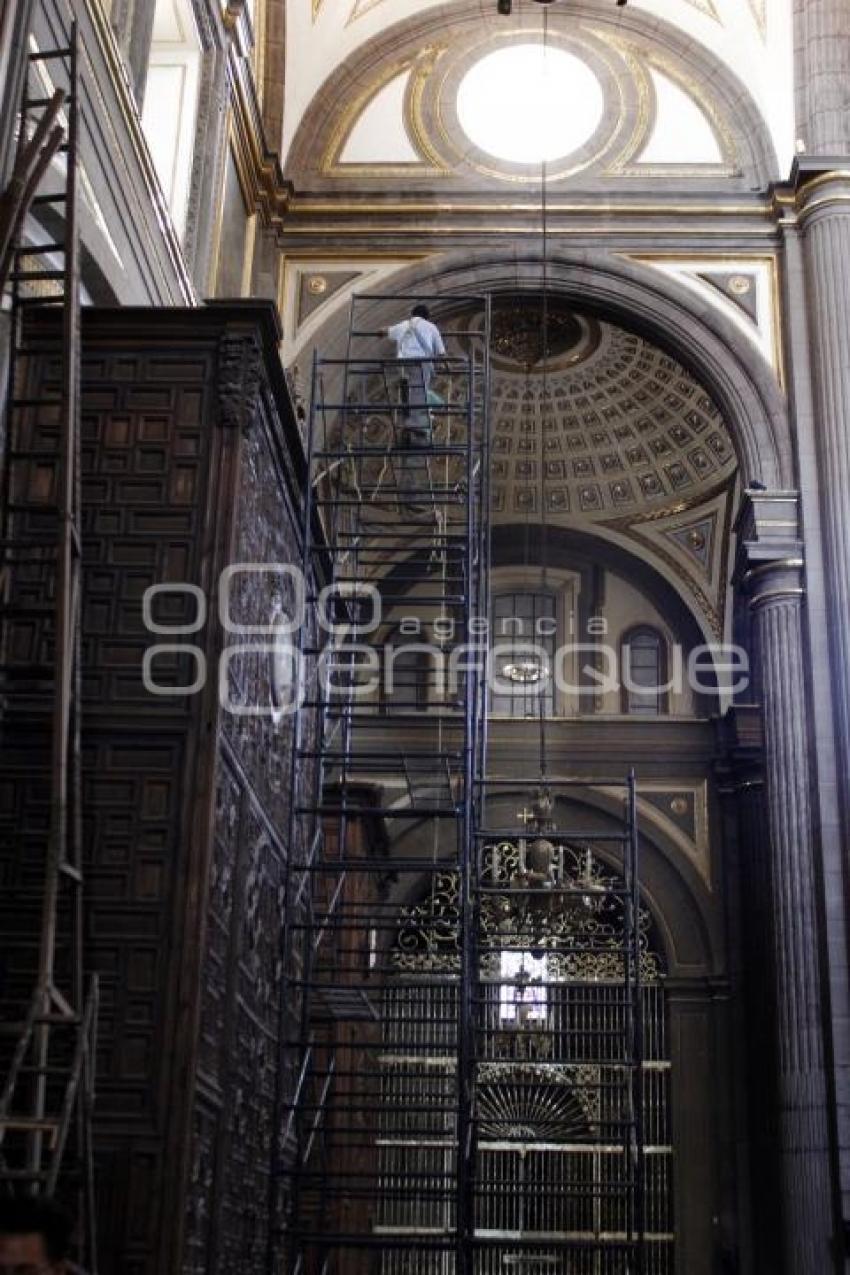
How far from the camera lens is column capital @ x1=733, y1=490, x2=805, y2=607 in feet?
41.5

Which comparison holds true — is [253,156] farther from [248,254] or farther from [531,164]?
[531,164]

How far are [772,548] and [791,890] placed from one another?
8.43 feet

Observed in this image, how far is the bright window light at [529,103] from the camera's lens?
1479cm

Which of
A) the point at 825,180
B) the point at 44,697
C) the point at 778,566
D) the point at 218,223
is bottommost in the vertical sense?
the point at 44,697

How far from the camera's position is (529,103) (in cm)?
1495

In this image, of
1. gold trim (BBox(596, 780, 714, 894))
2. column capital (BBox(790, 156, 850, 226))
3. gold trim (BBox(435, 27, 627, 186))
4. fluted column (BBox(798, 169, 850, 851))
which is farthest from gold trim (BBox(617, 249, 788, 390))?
gold trim (BBox(596, 780, 714, 894))

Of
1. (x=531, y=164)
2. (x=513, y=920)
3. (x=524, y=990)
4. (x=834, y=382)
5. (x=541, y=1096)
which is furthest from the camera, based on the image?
(x=524, y=990)

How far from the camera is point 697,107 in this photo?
14797mm

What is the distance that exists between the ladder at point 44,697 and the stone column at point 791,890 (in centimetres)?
672

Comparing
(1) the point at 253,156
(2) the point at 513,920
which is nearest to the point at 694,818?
(2) the point at 513,920

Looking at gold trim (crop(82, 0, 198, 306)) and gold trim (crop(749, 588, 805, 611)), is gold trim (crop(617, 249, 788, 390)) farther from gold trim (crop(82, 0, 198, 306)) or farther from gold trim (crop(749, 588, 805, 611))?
gold trim (crop(82, 0, 198, 306))

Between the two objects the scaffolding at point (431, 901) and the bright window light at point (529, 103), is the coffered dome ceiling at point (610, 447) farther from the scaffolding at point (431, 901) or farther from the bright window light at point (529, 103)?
the bright window light at point (529, 103)

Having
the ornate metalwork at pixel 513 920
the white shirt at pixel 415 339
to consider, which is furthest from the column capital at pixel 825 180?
the ornate metalwork at pixel 513 920

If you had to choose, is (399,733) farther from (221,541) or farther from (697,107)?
(221,541)
